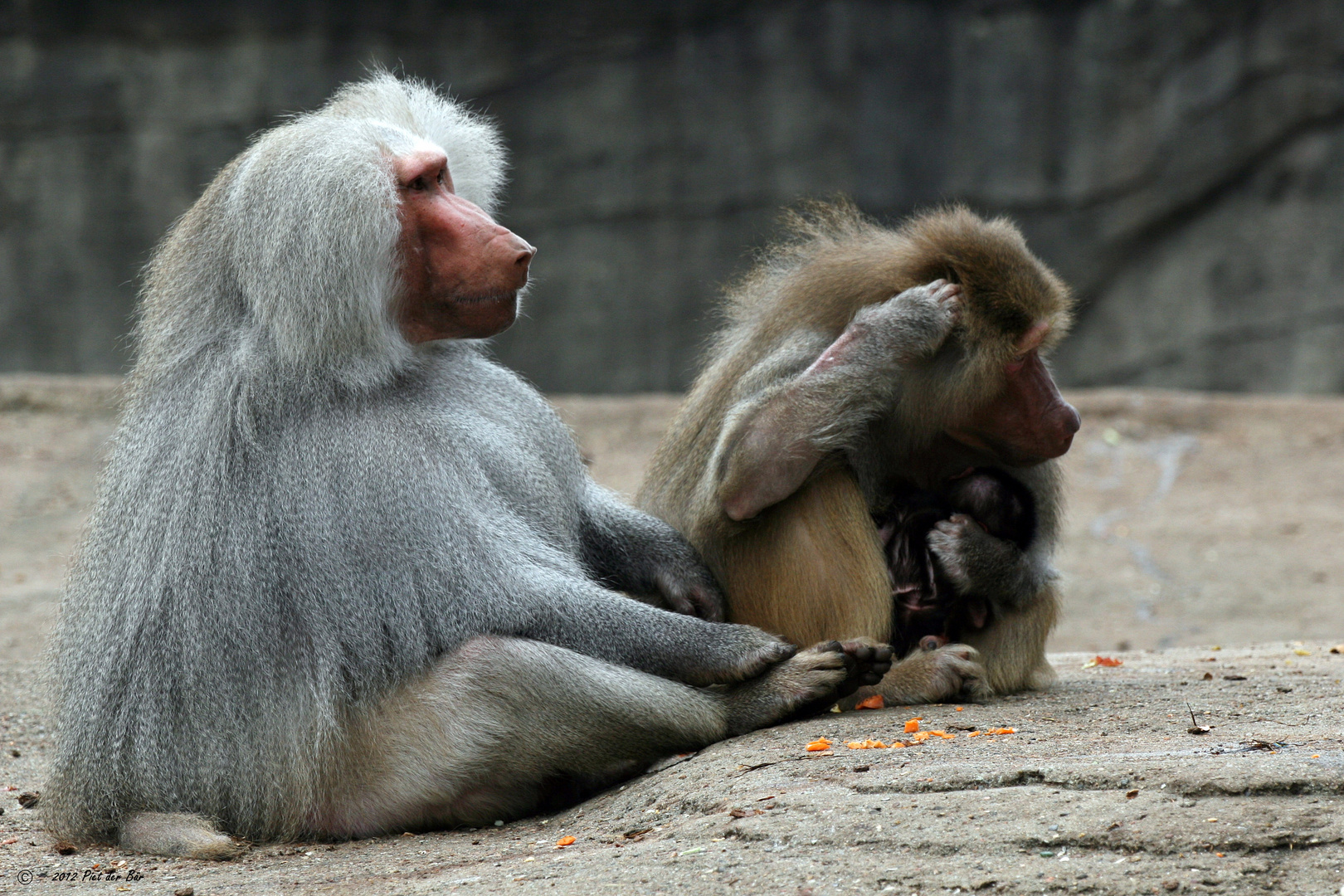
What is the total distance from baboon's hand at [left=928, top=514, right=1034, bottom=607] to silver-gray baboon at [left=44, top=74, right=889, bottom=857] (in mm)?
407

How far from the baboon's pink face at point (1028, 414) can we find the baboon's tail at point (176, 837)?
2.08 m

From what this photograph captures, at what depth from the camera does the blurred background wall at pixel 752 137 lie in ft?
35.8

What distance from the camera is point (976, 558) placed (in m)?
3.57

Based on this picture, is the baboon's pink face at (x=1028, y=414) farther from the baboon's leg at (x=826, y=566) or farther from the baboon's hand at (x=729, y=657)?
the baboon's hand at (x=729, y=657)

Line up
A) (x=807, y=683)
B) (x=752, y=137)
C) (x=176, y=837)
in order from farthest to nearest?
1. (x=752, y=137)
2. (x=807, y=683)
3. (x=176, y=837)

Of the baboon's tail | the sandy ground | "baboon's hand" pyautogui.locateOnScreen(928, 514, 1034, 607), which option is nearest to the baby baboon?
"baboon's hand" pyautogui.locateOnScreen(928, 514, 1034, 607)

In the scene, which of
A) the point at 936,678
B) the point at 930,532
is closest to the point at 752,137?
the point at 930,532

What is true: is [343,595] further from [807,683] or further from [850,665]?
[850,665]

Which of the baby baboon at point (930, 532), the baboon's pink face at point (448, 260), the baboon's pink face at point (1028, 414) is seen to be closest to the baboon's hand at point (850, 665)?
the baby baboon at point (930, 532)

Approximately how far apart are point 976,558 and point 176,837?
6.74 feet

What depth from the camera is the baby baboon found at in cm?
368

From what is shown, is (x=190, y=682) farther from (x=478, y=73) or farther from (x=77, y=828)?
(x=478, y=73)

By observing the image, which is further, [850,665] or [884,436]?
[884,436]

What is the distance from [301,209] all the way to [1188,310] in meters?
9.55
